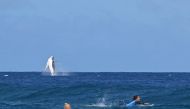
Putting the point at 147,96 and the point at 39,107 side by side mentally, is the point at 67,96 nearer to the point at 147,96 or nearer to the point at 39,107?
the point at 147,96

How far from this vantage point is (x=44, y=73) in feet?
572

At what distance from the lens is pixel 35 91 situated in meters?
79.4

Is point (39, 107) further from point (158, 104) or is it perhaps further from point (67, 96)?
point (67, 96)

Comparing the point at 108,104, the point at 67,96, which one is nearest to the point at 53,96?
the point at 67,96

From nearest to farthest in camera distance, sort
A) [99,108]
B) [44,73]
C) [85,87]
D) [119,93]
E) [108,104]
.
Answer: [99,108] < [108,104] < [119,93] < [85,87] < [44,73]

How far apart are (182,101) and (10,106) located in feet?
47.2

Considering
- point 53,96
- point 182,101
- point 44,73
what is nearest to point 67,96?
point 53,96

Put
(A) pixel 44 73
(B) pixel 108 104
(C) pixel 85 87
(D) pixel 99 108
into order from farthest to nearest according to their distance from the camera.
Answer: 1. (A) pixel 44 73
2. (C) pixel 85 87
3. (B) pixel 108 104
4. (D) pixel 99 108

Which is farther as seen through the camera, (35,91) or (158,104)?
(35,91)

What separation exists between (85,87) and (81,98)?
35.5 ft

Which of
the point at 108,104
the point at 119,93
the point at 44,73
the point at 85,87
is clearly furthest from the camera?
the point at 44,73

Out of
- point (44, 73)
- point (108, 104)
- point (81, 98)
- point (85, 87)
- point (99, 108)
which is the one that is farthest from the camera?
point (44, 73)

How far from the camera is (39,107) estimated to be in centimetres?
6112

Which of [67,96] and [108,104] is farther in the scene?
[67,96]
